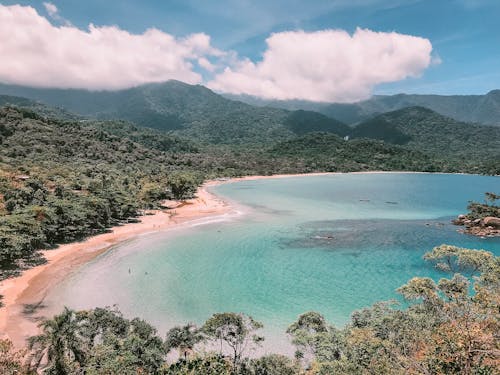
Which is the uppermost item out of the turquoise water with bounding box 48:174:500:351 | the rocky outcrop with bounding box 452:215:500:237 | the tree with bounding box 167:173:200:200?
→ the tree with bounding box 167:173:200:200

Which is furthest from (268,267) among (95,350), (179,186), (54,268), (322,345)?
(179,186)

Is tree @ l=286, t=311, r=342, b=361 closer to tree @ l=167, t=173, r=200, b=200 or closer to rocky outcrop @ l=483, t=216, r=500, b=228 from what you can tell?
rocky outcrop @ l=483, t=216, r=500, b=228

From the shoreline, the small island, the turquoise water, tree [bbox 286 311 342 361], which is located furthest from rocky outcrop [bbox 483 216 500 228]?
tree [bbox 286 311 342 361]

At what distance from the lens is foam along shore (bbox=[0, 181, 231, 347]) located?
25.9 metres

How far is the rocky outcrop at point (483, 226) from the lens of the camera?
59375 mm

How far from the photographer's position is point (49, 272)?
36469mm

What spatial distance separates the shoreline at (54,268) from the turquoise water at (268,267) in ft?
6.15

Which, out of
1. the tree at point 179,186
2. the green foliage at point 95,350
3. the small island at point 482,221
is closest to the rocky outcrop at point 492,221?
the small island at point 482,221

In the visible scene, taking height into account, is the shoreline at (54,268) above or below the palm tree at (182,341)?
below

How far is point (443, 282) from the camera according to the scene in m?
24.5

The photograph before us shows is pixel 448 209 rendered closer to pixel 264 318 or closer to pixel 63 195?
pixel 264 318

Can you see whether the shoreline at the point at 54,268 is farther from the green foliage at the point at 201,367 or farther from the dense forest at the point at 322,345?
the green foliage at the point at 201,367

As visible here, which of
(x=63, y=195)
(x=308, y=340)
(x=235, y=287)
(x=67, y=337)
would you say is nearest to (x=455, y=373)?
(x=308, y=340)

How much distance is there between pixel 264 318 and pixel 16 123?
126801mm
